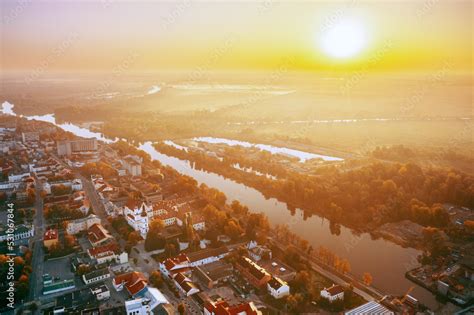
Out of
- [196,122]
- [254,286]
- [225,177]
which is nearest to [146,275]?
[254,286]

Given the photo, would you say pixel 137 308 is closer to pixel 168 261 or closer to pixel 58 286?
pixel 168 261

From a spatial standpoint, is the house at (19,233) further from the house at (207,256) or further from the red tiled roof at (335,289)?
the red tiled roof at (335,289)

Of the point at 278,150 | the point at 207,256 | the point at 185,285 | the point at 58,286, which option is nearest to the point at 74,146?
the point at 278,150

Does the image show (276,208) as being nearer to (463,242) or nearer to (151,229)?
(151,229)

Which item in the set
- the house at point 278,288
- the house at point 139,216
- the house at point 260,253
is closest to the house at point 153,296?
the house at point 278,288

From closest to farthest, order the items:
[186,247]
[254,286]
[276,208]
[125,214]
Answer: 1. [254,286]
2. [186,247]
3. [125,214]
4. [276,208]
